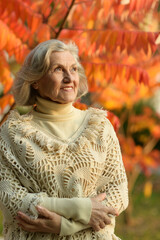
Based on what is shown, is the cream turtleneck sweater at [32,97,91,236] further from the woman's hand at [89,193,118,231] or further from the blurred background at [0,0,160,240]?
the blurred background at [0,0,160,240]

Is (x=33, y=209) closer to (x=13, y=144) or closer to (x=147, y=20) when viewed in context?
(x=13, y=144)

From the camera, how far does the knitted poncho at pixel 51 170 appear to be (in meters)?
2.55

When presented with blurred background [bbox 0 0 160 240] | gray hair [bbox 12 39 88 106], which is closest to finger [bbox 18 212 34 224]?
gray hair [bbox 12 39 88 106]

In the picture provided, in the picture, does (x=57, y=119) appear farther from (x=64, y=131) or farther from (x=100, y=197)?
(x=100, y=197)

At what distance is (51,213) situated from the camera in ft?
7.98

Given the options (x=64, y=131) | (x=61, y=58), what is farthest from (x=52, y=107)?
(x=61, y=58)

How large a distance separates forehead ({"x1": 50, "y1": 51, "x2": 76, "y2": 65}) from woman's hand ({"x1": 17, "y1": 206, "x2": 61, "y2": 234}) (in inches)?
33.2

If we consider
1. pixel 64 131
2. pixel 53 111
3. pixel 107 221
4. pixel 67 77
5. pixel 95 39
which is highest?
pixel 67 77

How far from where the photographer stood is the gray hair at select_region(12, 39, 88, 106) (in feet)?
8.61

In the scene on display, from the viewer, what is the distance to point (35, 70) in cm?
267

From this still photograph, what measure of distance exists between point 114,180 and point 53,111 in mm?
554

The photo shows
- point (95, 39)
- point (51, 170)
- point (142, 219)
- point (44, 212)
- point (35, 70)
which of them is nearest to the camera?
point (44, 212)

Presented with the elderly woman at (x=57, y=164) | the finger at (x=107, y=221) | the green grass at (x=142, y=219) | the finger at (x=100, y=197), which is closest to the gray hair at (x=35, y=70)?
the elderly woman at (x=57, y=164)

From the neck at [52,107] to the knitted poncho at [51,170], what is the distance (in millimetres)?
99
